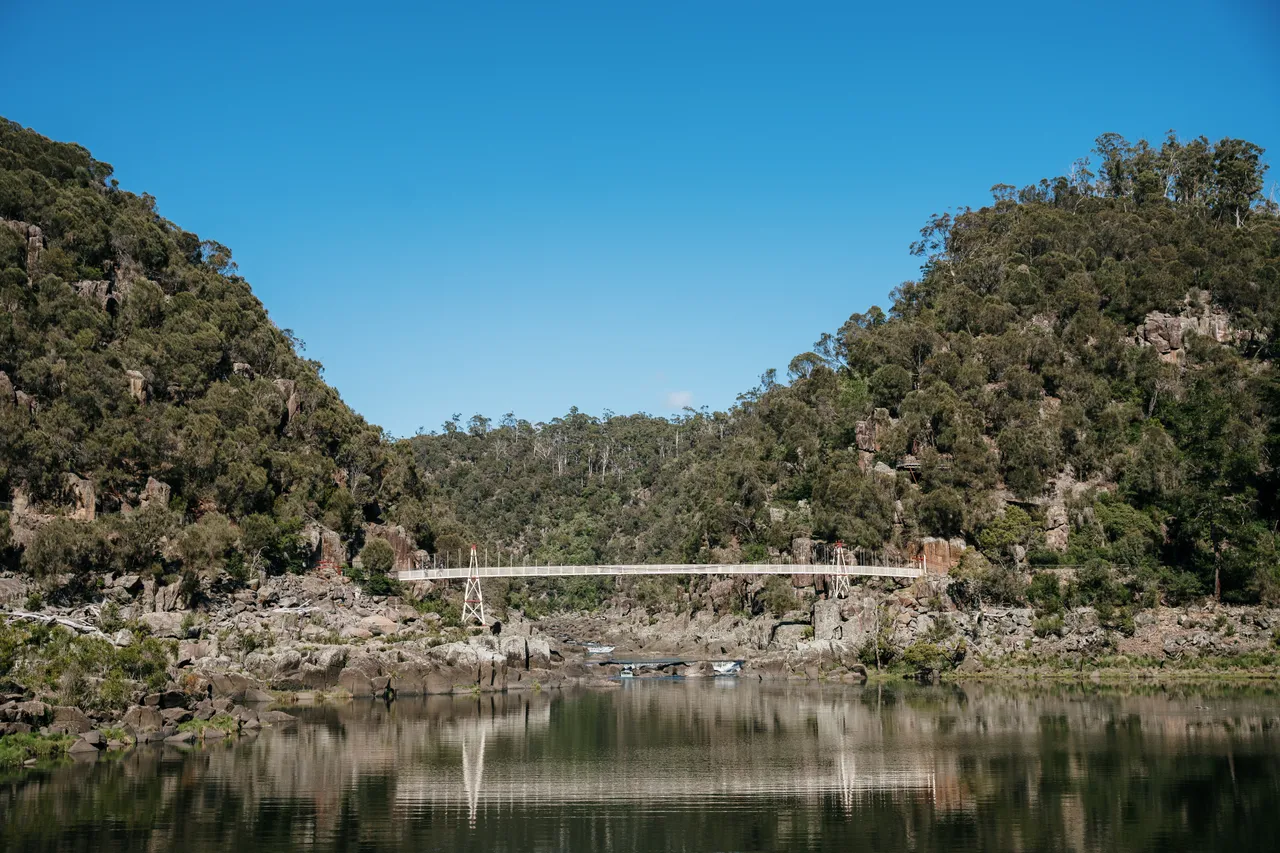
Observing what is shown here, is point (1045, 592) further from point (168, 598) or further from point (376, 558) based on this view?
point (168, 598)

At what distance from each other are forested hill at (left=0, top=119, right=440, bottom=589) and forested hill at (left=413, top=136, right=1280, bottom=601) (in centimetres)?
1512

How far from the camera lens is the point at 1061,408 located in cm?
8769

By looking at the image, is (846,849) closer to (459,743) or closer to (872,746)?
(872,746)

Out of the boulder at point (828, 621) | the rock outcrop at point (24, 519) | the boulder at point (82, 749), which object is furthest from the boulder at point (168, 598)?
the boulder at point (828, 621)

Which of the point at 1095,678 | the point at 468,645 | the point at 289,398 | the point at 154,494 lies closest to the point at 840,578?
the point at 1095,678

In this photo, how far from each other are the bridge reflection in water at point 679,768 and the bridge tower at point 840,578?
87.8 feet

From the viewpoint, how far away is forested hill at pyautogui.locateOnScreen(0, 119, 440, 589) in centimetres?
6450

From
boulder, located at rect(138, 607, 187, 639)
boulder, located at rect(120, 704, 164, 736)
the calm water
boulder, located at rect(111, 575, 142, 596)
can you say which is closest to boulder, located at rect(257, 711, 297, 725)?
the calm water

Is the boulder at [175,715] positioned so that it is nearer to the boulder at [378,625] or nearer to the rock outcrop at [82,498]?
the boulder at [378,625]

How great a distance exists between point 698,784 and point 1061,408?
2511 inches

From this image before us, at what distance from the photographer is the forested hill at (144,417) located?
64500 mm

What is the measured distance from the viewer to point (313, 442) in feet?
285

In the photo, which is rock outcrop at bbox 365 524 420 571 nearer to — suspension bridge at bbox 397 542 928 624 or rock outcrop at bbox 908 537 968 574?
suspension bridge at bbox 397 542 928 624

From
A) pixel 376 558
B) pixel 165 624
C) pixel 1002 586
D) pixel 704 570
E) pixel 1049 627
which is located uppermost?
pixel 376 558
